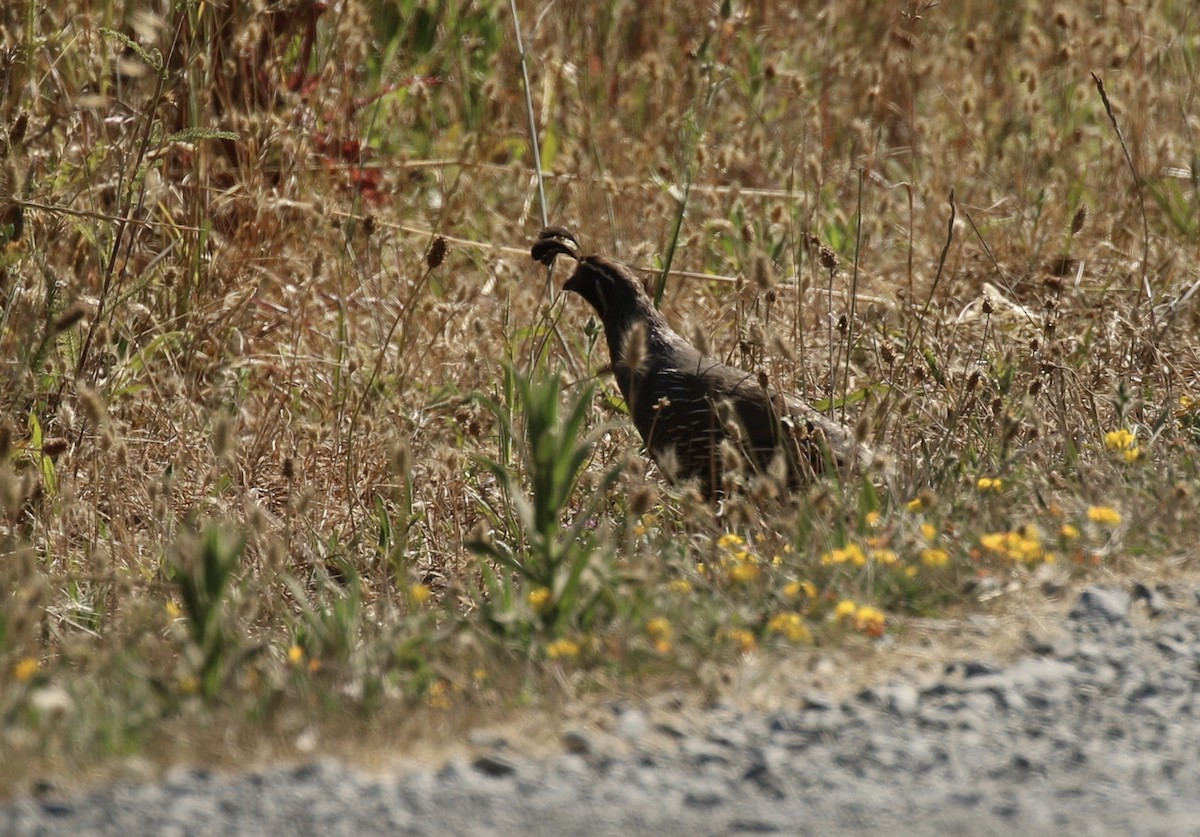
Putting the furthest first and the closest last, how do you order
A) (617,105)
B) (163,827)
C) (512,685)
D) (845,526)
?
(617,105)
(845,526)
(512,685)
(163,827)

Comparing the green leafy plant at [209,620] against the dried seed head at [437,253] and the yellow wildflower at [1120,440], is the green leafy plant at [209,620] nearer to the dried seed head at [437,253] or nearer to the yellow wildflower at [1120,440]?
the dried seed head at [437,253]

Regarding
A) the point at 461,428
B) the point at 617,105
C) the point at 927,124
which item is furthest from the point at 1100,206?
the point at 461,428

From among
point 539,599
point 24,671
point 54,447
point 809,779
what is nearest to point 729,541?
point 539,599

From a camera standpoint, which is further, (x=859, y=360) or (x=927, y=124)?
(x=927, y=124)

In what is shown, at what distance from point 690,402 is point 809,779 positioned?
282cm

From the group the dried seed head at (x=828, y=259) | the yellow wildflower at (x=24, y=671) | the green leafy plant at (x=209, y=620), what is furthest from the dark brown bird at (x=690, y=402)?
the yellow wildflower at (x=24, y=671)

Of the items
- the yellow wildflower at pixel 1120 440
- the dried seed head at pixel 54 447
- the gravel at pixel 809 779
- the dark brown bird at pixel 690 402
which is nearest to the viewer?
the gravel at pixel 809 779

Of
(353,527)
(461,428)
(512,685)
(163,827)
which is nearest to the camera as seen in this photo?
(163,827)

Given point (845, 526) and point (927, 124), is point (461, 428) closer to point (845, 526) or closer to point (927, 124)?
point (845, 526)

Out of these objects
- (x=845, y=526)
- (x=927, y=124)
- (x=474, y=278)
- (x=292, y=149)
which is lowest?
(x=845, y=526)

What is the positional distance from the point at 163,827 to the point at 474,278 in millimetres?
5035

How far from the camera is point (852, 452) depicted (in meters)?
4.46

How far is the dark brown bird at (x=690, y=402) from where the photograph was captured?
5.27m

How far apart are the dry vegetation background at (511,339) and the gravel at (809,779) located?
0.77 feet
